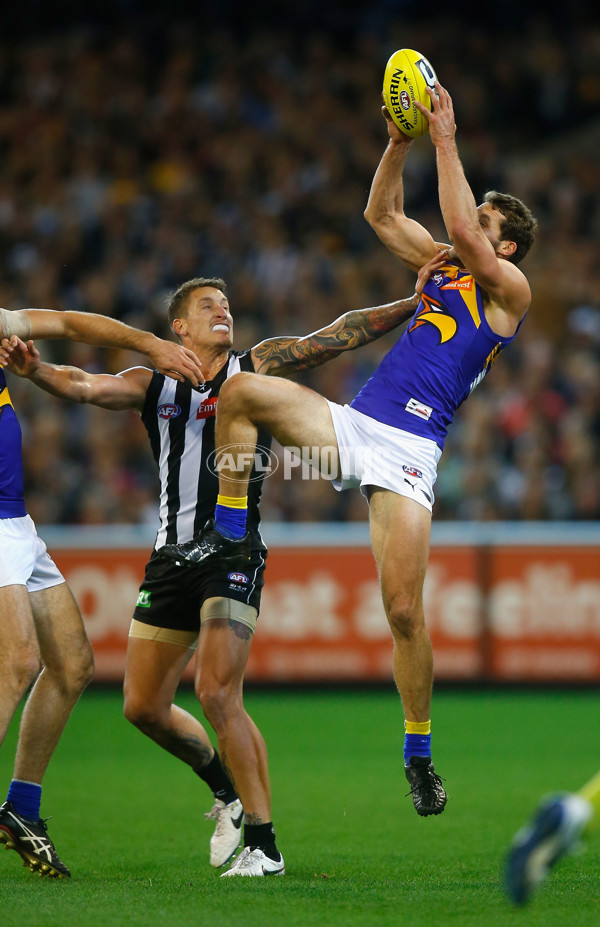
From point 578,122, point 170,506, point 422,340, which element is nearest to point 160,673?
point 170,506

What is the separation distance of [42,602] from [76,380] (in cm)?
108

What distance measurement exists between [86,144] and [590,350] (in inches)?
295

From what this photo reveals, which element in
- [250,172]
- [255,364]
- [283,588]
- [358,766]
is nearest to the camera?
[255,364]

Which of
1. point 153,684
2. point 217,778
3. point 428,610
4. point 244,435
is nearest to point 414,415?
point 244,435

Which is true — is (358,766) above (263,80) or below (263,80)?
below

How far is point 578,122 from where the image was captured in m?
16.0

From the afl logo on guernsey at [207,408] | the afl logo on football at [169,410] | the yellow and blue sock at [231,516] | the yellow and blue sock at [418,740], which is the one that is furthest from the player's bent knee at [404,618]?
the afl logo on football at [169,410]

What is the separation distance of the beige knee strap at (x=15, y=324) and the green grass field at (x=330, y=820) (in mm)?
2484

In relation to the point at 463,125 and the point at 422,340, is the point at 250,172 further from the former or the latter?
the point at 422,340

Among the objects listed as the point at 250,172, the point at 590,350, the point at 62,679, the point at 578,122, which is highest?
the point at 578,122

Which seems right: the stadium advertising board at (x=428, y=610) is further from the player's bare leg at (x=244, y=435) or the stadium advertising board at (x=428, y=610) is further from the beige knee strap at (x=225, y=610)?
the player's bare leg at (x=244, y=435)

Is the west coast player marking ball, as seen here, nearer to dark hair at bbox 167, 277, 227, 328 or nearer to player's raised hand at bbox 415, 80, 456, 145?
player's raised hand at bbox 415, 80, 456, 145

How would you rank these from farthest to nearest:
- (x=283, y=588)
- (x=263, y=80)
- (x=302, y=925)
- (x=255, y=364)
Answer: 1. (x=263, y=80)
2. (x=283, y=588)
3. (x=255, y=364)
4. (x=302, y=925)

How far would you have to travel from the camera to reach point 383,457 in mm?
5453
